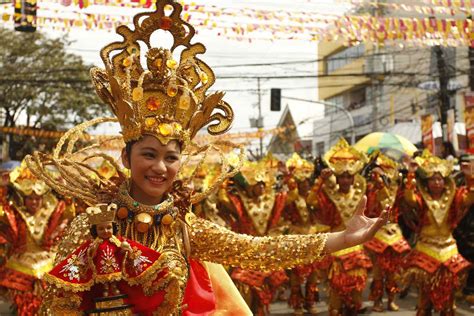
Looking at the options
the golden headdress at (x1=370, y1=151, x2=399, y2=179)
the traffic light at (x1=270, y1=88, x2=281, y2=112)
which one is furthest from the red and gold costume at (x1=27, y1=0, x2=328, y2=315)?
the traffic light at (x1=270, y1=88, x2=281, y2=112)

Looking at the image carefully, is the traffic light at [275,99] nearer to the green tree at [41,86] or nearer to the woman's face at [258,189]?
the green tree at [41,86]

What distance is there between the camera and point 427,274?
9.67 meters

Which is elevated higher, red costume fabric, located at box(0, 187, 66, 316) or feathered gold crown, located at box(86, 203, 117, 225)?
feathered gold crown, located at box(86, 203, 117, 225)

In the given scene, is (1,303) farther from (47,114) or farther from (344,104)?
(344,104)

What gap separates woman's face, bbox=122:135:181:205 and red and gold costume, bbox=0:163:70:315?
5934 mm

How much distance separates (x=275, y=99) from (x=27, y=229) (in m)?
19.2

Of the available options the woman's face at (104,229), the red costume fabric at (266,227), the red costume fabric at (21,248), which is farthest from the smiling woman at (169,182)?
the red costume fabric at (266,227)

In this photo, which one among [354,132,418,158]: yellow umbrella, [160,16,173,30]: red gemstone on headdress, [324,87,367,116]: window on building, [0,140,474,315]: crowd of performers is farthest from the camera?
[324,87,367,116]: window on building

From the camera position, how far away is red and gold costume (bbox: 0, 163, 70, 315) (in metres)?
9.33

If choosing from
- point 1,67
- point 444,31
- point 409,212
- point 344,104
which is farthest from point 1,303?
point 344,104

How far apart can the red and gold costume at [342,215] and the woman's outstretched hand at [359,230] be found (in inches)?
246

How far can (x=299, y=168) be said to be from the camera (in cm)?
1253

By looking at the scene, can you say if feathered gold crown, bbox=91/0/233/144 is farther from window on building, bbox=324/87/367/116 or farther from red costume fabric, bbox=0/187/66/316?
window on building, bbox=324/87/367/116

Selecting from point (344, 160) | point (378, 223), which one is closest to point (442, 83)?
point (344, 160)
